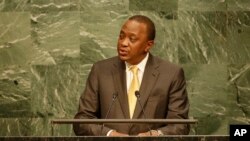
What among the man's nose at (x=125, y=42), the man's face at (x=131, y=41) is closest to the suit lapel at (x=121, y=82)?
the man's face at (x=131, y=41)

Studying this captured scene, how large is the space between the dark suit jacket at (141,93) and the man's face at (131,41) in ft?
0.47

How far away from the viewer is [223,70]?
20.8ft

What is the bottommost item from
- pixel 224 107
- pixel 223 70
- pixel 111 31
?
pixel 224 107

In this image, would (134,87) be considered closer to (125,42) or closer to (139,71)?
(139,71)

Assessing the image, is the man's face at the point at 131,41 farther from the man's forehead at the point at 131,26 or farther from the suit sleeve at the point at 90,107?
the suit sleeve at the point at 90,107

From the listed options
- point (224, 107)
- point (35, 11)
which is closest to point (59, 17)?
point (35, 11)

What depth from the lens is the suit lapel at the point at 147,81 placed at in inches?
183

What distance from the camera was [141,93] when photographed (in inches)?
185

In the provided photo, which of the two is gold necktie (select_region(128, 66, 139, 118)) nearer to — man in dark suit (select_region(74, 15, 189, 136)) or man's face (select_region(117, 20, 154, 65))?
man in dark suit (select_region(74, 15, 189, 136))

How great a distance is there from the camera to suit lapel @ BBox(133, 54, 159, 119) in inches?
183

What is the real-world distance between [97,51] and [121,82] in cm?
161

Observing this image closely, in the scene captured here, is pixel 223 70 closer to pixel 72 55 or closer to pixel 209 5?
pixel 209 5

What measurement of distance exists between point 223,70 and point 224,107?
0.41m

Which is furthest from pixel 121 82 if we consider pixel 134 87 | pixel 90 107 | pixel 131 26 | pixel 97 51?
pixel 97 51
